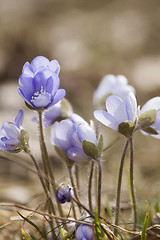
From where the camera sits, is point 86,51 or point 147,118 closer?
point 147,118

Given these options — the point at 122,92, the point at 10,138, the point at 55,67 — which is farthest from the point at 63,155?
the point at 122,92

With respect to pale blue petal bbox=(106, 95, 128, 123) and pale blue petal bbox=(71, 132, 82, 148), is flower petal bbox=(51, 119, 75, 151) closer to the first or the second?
pale blue petal bbox=(71, 132, 82, 148)

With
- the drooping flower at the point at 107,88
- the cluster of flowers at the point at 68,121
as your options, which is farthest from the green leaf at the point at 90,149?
the drooping flower at the point at 107,88

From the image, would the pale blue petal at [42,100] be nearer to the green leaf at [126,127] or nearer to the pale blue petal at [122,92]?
the green leaf at [126,127]

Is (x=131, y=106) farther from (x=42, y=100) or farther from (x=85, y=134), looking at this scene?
(x=42, y=100)

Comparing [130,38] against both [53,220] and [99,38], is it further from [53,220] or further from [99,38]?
[53,220]

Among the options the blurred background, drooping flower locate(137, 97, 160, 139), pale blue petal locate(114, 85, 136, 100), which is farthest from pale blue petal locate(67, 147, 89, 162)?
the blurred background
